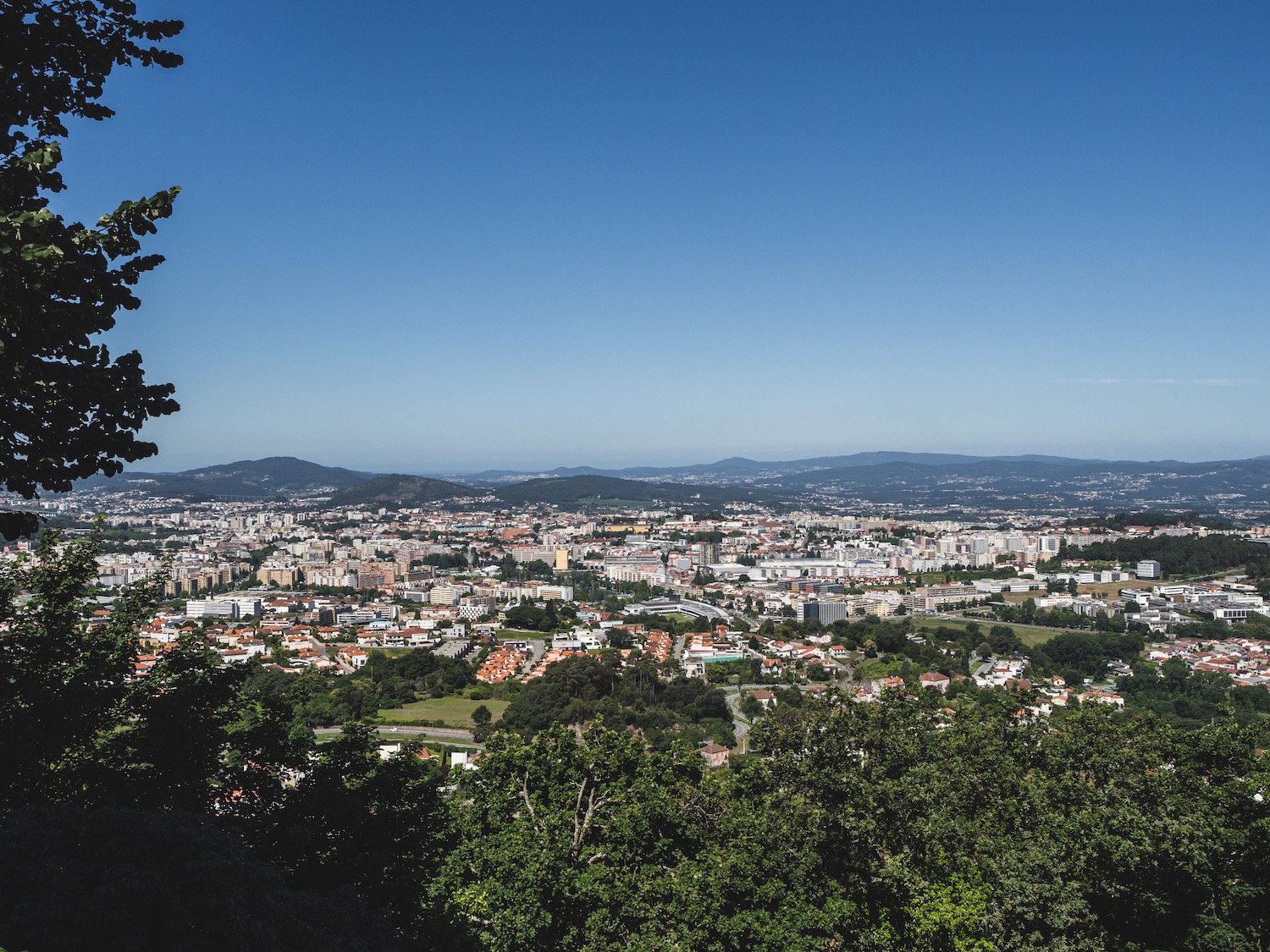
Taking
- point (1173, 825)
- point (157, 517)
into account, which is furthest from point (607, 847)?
point (157, 517)

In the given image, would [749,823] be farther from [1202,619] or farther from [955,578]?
[955,578]

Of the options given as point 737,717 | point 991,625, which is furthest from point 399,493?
point 737,717

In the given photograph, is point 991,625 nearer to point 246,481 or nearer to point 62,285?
point 62,285

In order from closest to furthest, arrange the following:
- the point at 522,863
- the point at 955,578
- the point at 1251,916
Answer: the point at 1251,916 < the point at 522,863 < the point at 955,578

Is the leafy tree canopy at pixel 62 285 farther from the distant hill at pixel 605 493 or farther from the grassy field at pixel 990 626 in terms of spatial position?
the distant hill at pixel 605 493

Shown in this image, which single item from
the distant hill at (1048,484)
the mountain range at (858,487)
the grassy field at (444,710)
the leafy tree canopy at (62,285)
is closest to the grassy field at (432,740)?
the grassy field at (444,710)

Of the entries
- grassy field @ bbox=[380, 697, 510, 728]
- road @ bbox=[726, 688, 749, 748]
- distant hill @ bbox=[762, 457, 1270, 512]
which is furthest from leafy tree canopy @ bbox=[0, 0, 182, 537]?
distant hill @ bbox=[762, 457, 1270, 512]
